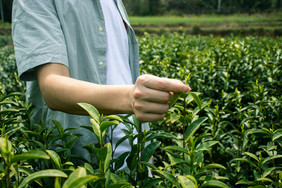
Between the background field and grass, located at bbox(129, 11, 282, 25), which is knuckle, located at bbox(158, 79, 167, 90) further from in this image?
grass, located at bbox(129, 11, 282, 25)

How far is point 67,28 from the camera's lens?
1176mm

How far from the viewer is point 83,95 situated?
890mm

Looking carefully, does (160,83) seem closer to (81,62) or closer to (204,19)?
(81,62)

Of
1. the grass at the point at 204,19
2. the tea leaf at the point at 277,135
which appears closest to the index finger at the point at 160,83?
the tea leaf at the point at 277,135

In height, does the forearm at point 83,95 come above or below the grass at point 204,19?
below

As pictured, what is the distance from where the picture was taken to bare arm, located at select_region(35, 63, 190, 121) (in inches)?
29.6

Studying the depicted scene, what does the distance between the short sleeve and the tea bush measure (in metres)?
0.27

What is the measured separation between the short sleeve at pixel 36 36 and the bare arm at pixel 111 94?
4 cm

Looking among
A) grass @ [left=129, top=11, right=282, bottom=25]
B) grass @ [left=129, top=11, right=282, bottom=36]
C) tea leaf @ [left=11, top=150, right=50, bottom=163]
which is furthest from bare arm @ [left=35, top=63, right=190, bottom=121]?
grass @ [left=129, top=11, right=282, bottom=25]

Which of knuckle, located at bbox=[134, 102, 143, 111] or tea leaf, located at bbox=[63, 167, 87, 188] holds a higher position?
knuckle, located at bbox=[134, 102, 143, 111]

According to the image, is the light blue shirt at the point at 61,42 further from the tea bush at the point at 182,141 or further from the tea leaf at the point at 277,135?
the tea leaf at the point at 277,135

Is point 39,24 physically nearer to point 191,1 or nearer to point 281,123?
point 281,123

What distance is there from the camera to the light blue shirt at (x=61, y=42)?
1018 millimetres

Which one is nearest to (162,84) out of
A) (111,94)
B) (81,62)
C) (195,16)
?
(111,94)
